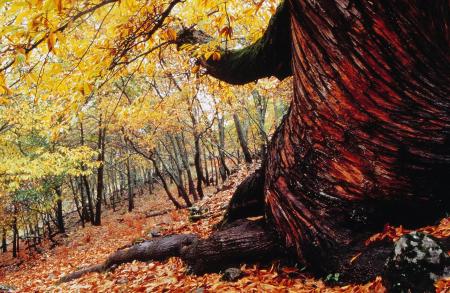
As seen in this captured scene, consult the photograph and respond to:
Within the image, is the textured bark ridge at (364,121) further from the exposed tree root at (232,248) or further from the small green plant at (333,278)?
the exposed tree root at (232,248)

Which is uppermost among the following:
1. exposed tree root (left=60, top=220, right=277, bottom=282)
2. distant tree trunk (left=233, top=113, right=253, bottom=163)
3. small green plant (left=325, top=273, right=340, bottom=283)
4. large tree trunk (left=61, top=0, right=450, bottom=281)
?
Answer: distant tree trunk (left=233, top=113, right=253, bottom=163)

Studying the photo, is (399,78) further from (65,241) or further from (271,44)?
(65,241)

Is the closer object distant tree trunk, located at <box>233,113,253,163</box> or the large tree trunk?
the large tree trunk

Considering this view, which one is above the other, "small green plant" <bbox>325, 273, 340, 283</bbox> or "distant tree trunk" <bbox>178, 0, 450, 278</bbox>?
"distant tree trunk" <bbox>178, 0, 450, 278</bbox>

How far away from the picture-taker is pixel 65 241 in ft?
55.6

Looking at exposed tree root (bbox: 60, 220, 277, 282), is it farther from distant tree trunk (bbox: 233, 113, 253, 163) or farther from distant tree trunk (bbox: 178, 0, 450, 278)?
distant tree trunk (bbox: 233, 113, 253, 163)

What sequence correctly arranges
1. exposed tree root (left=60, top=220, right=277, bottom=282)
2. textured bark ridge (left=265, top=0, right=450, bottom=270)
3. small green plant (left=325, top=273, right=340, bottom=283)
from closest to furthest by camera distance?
textured bark ridge (left=265, top=0, right=450, bottom=270), small green plant (left=325, top=273, right=340, bottom=283), exposed tree root (left=60, top=220, right=277, bottom=282)

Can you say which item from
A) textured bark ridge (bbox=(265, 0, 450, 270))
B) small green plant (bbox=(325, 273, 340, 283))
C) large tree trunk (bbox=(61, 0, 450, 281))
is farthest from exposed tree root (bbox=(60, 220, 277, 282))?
small green plant (bbox=(325, 273, 340, 283))

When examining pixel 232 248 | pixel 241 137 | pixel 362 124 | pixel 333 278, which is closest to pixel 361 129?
pixel 362 124

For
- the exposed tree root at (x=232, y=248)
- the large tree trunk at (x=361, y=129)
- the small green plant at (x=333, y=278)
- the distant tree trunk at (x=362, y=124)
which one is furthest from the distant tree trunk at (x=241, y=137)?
the small green plant at (x=333, y=278)

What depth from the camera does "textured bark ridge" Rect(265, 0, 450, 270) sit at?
2.80 meters

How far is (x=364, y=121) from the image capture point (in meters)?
3.12

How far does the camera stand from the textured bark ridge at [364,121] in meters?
2.80

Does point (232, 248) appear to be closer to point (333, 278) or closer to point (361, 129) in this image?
point (333, 278)
